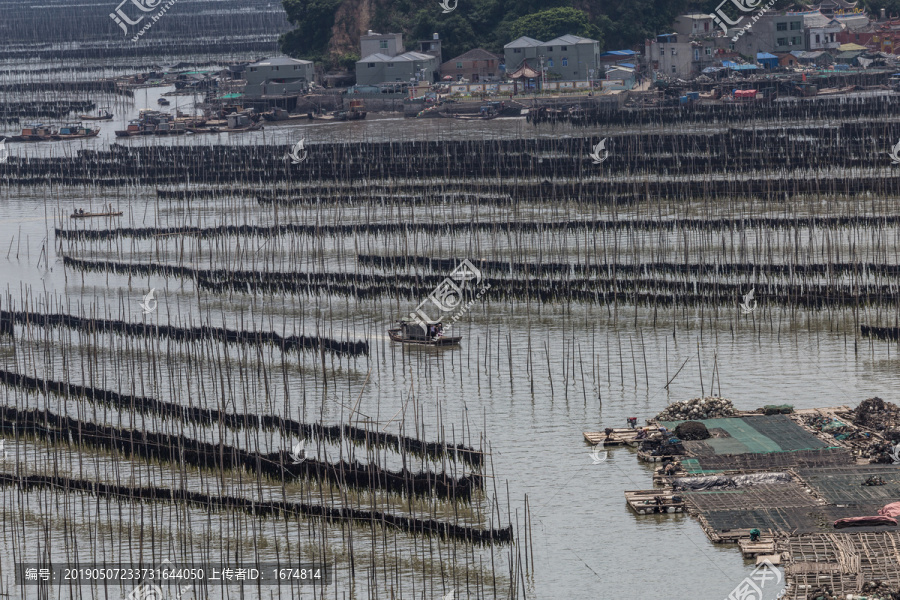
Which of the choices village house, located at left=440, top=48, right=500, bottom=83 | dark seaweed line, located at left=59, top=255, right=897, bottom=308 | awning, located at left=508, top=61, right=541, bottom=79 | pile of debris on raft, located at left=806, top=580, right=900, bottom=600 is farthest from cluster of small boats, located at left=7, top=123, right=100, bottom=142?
pile of debris on raft, located at left=806, top=580, right=900, bottom=600

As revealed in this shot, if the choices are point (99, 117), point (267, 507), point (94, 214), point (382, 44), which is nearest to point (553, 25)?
point (382, 44)

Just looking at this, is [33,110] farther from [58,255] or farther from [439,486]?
[439,486]

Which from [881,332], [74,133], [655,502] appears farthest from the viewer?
[74,133]

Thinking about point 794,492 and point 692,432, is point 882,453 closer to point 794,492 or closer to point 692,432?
point 794,492

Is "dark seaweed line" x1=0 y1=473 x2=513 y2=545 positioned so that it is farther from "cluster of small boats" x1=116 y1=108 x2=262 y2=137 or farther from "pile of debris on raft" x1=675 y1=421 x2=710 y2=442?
"cluster of small boats" x1=116 y1=108 x2=262 y2=137

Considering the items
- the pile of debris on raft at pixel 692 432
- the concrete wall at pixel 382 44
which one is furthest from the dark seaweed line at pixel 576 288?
the concrete wall at pixel 382 44

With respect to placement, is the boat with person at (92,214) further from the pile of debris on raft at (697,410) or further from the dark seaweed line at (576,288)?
the pile of debris on raft at (697,410)
